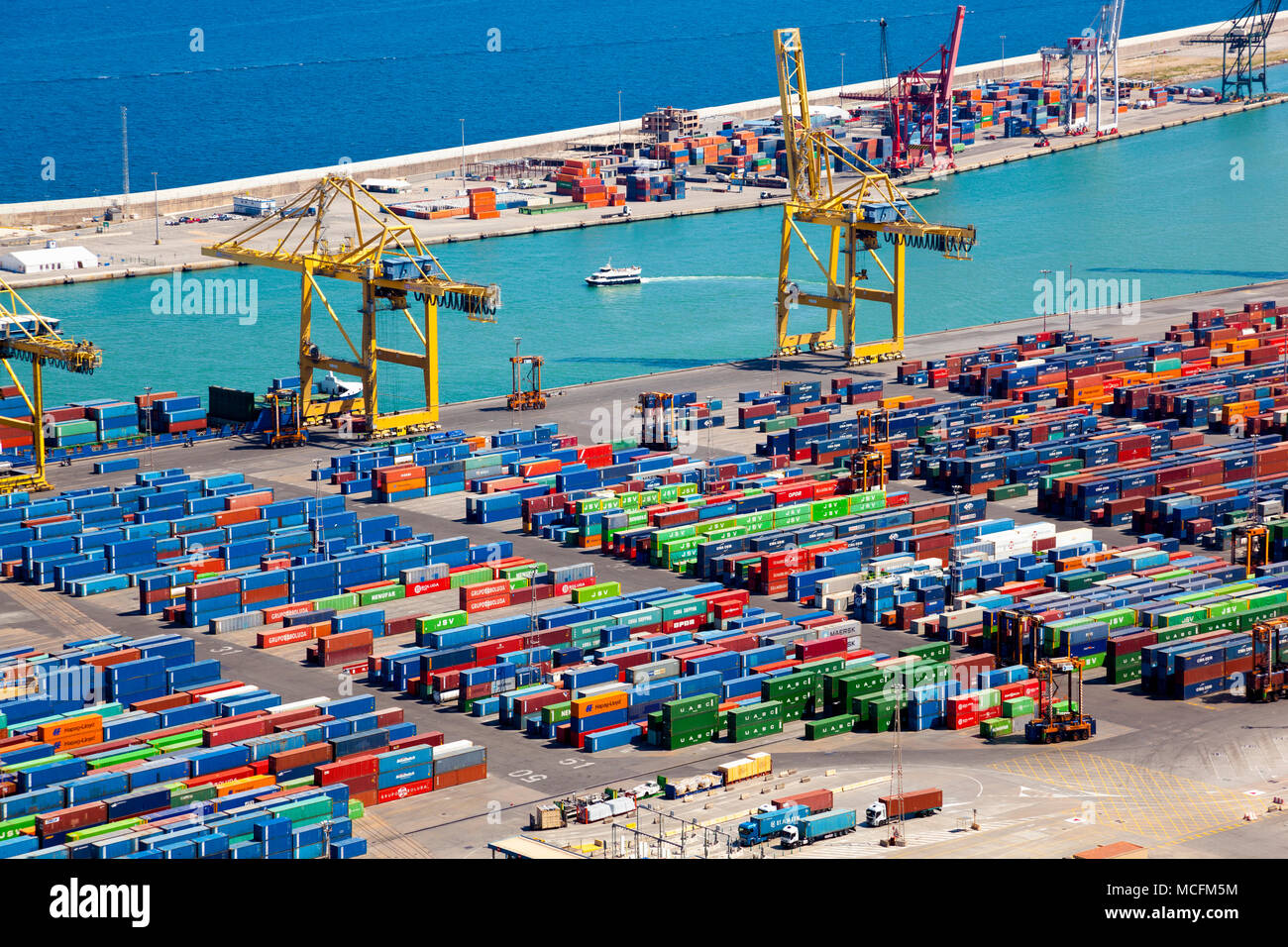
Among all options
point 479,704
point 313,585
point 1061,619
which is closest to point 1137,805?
point 1061,619

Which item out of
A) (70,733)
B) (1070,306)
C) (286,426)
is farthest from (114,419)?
(1070,306)

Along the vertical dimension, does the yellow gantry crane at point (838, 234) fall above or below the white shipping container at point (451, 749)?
above

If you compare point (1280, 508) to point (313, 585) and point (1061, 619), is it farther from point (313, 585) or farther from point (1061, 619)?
point (313, 585)

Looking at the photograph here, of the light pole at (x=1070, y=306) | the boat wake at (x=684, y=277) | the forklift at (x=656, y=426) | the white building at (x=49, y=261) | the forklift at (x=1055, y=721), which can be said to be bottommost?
the forklift at (x=1055, y=721)

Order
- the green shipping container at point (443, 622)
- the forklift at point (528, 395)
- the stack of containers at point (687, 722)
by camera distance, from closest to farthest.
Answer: the stack of containers at point (687, 722)
the green shipping container at point (443, 622)
the forklift at point (528, 395)

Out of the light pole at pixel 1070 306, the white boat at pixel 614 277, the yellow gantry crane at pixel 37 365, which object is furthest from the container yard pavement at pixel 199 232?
the yellow gantry crane at pixel 37 365

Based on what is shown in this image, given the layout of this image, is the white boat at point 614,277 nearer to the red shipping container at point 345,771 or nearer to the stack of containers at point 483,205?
the stack of containers at point 483,205

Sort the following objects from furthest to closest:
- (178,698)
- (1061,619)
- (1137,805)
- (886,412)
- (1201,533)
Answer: (886,412)
(1201,533)
(1061,619)
(178,698)
(1137,805)
